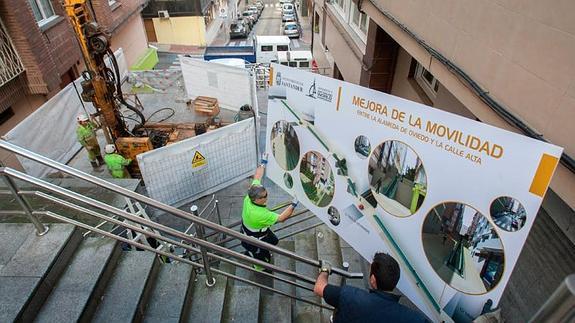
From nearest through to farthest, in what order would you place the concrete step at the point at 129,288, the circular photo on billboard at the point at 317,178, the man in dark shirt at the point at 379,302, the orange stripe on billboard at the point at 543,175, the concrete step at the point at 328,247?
the orange stripe on billboard at the point at 543,175 < the man in dark shirt at the point at 379,302 < the concrete step at the point at 129,288 < the circular photo on billboard at the point at 317,178 < the concrete step at the point at 328,247

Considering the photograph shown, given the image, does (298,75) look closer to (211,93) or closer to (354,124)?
(354,124)

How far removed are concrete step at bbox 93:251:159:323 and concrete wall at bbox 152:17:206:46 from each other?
27.2 metres

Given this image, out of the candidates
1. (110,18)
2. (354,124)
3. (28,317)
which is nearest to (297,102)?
(354,124)

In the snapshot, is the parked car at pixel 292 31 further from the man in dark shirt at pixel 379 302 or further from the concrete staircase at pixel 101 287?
the man in dark shirt at pixel 379 302

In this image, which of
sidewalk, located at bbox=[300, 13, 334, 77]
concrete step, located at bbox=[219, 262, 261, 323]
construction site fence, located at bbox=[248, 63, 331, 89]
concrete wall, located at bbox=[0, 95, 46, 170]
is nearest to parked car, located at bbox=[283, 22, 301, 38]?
sidewalk, located at bbox=[300, 13, 334, 77]

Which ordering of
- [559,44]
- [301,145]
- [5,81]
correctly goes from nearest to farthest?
[559,44] → [301,145] → [5,81]

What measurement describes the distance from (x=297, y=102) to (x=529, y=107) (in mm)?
2044

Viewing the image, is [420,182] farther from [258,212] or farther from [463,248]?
[258,212]

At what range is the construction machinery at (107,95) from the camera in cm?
750

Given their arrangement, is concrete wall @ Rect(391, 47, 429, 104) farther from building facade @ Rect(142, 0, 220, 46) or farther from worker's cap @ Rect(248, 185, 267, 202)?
building facade @ Rect(142, 0, 220, 46)

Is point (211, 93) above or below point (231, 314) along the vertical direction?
below

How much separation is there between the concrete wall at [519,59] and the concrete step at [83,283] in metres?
4.05

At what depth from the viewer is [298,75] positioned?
11.0ft

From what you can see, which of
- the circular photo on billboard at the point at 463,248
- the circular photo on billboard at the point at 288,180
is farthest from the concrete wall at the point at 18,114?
the circular photo on billboard at the point at 463,248
